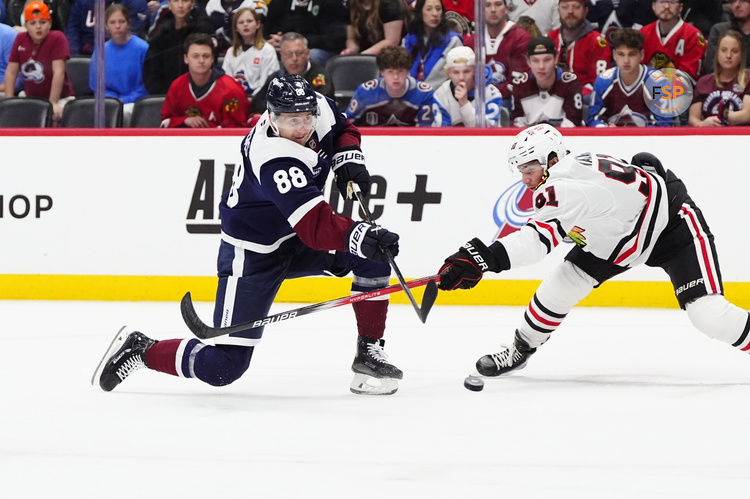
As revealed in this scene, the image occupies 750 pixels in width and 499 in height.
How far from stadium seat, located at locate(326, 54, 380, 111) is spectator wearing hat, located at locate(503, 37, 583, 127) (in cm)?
81

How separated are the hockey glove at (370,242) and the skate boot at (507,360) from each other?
850 millimetres

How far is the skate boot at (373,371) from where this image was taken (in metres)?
3.49

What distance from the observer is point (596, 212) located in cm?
340

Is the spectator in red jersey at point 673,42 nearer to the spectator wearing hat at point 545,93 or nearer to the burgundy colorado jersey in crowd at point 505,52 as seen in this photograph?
the spectator wearing hat at point 545,93

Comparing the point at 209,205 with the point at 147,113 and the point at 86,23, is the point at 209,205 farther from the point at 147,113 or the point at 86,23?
the point at 86,23

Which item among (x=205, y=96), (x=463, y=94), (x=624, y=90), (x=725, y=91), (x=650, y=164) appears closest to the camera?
(x=650, y=164)

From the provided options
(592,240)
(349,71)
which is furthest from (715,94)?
(592,240)

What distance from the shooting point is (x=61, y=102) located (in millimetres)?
5840

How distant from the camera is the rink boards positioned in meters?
5.36

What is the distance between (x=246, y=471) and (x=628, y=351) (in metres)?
2.22

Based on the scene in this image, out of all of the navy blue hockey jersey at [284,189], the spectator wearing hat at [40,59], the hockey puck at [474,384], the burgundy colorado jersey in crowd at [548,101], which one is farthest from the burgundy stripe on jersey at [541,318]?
the spectator wearing hat at [40,59]

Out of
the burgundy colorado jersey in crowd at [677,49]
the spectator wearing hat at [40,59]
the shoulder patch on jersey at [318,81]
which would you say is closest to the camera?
the burgundy colorado jersey in crowd at [677,49]

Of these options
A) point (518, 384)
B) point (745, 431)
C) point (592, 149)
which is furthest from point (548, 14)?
point (745, 431)
